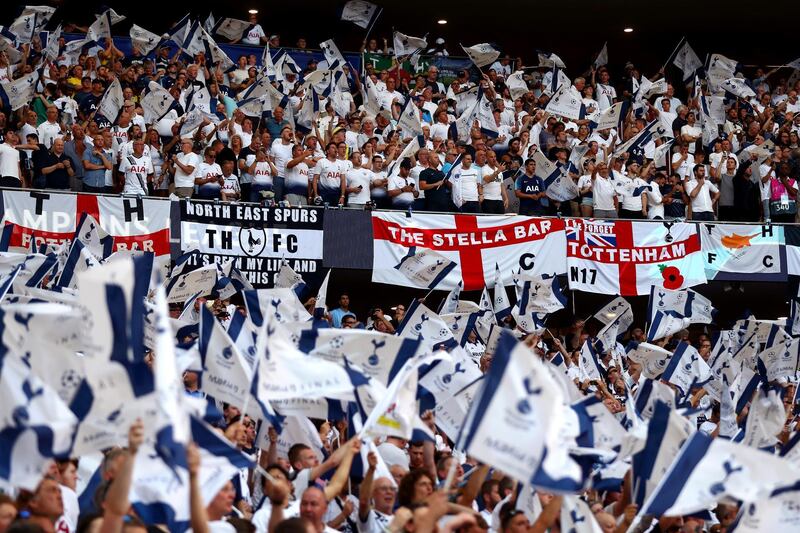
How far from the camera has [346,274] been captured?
18.7 m

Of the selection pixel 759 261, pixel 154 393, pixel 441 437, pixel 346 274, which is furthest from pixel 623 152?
pixel 154 393

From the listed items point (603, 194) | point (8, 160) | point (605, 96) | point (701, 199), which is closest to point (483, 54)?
point (605, 96)

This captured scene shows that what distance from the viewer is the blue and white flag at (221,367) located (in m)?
7.77

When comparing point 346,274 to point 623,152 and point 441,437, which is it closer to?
point 623,152

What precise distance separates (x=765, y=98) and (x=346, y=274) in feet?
34.3

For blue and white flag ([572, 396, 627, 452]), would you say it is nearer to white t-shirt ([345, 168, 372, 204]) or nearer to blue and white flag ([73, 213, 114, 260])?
blue and white flag ([73, 213, 114, 260])

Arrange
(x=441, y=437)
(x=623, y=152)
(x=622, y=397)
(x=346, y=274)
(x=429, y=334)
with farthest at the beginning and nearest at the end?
(x=623, y=152)
(x=346, y=274)
(x=622, y=397)
(x=429, y=334)
(x=441, y=437)

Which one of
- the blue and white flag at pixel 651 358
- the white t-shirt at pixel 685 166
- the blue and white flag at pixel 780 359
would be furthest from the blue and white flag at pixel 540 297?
the white t-shirt at pixel 685 166

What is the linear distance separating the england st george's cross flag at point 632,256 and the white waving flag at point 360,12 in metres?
9.33

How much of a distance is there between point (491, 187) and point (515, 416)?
42.7ft

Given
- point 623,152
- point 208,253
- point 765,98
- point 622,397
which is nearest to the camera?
point 622,397

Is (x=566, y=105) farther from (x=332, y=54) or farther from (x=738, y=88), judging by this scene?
(x=738, y=88)

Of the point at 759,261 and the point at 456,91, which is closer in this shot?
the point at 759,261

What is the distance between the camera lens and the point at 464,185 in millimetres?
18391
